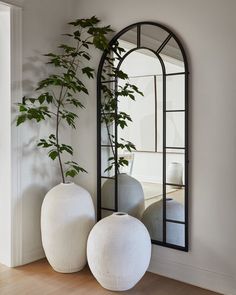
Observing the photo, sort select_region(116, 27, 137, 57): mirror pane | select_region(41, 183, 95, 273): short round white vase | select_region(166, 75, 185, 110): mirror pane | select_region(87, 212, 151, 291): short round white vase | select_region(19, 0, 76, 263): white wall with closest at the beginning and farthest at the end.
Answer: select_region(87, 212, 151, 291): short round white vase
select_region(166, 75, 185, 110): mirror pane
select_region(41, 183, 95, 273): short round white vase
select_region(116, 27, 137, 57): mirror pane
select_region(19, 0, 76, 263): white wall

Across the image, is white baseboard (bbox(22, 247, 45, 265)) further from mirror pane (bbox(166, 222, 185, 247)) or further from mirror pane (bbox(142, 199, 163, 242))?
mirror pane (bbox(166, 222, 185, 247))

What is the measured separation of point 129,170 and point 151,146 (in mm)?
293

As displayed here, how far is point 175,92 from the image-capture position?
2734mm

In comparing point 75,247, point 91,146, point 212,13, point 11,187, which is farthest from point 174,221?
point 212,13

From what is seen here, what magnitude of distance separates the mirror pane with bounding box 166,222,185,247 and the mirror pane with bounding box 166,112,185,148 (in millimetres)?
600

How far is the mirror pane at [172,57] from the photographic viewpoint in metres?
2.70

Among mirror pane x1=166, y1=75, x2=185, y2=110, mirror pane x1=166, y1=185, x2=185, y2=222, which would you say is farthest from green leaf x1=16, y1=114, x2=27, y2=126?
mirror pane x1=166, y1=185, x2=185, y2=222

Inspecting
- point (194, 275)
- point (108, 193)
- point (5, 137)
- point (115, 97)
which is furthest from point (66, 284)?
point (115, 97)

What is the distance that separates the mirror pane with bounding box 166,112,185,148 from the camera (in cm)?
271

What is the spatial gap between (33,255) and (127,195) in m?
0.97

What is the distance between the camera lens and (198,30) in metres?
2.62

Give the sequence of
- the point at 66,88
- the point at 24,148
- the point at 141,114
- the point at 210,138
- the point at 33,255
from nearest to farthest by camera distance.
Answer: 1. the point at 210,138
2. the point at 141,114
3. the point at 24,148
4. the point at 33,255
5. the point at 66,88

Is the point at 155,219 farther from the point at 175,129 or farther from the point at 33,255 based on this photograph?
the point at 33,255

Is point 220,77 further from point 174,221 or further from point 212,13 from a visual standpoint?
point 174,221
